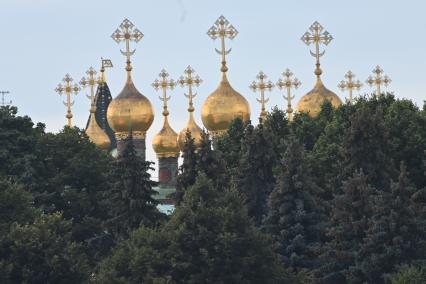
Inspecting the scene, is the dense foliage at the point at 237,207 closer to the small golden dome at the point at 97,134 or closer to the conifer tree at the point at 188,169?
the conifer tree at the point at 188,169

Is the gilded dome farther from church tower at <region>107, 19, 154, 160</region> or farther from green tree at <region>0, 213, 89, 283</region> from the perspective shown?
green tree at <region>0, 213, 89, 283</region>

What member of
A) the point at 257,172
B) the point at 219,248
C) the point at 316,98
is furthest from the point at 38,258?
the point at 316,98

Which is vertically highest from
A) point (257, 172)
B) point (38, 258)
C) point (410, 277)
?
point (257, 172)

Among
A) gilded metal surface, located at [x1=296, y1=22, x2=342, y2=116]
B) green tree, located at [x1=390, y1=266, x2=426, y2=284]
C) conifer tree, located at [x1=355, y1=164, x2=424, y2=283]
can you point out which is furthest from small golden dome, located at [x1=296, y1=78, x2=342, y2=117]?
green tree, located at [x1=390, y1=266, x2=426, y2=284]

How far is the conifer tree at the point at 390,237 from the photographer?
63906mm

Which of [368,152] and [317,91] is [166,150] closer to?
[317,91]

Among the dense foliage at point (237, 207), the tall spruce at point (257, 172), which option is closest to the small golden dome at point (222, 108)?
the dense foliage at point (237, 207)

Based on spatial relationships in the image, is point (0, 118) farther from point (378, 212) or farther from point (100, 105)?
point (100, 105)

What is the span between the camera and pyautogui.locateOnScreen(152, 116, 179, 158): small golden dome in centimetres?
10644

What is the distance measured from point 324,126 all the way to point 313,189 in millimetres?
13066

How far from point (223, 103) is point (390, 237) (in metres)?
34.8

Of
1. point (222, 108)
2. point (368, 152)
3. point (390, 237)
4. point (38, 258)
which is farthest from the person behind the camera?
point (222, 108)

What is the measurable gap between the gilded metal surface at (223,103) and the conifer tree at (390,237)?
33.5m

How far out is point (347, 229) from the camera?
214ft
